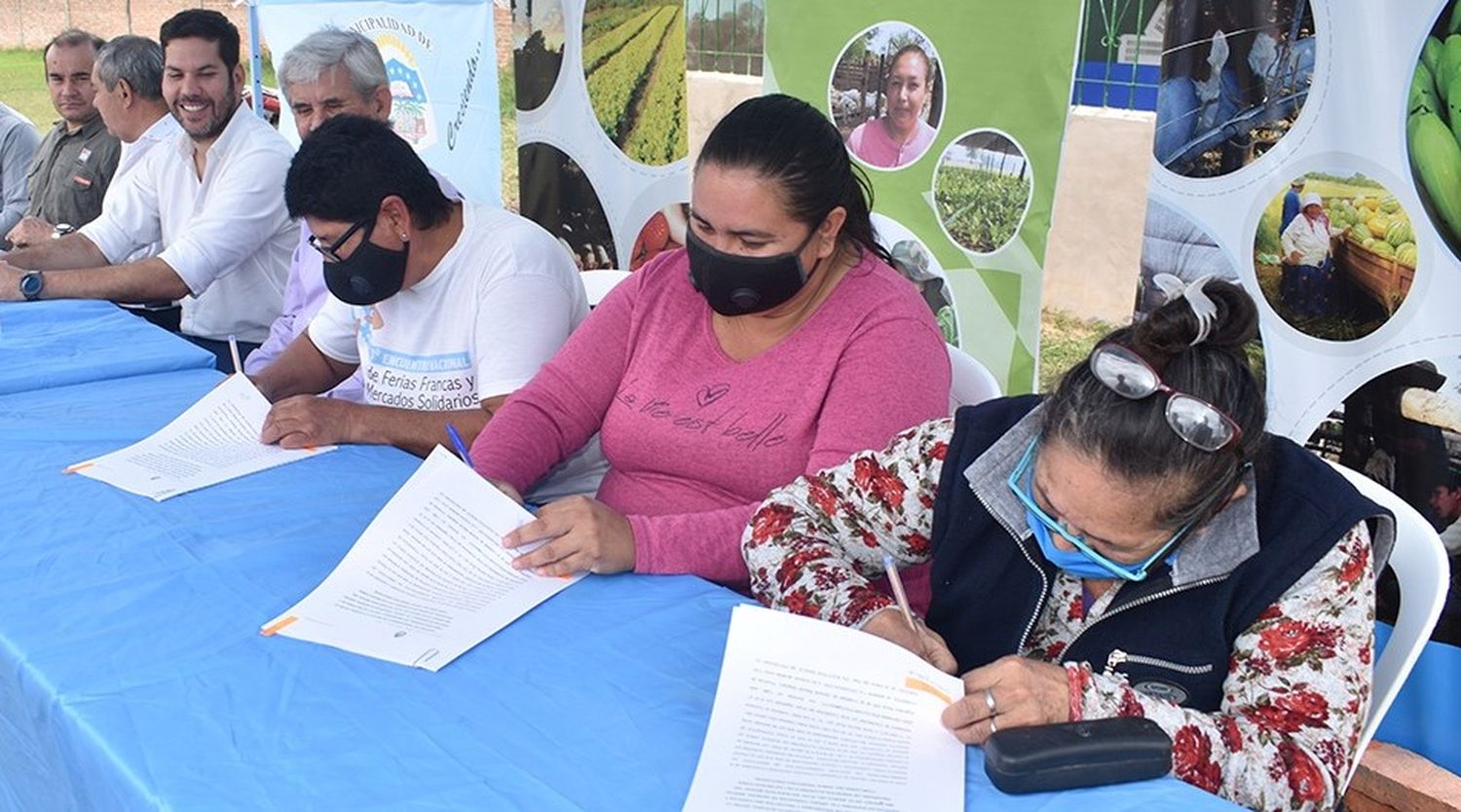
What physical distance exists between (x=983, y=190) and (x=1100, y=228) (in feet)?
3.83

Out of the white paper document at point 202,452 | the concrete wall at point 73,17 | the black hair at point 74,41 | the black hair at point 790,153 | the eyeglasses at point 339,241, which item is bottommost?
the white paper document at point 202,452

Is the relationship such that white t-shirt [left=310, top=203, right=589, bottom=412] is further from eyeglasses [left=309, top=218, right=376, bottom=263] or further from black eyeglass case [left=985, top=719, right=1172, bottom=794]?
black eyeglass case [left=985, top=719, right=1172, bottom=794]

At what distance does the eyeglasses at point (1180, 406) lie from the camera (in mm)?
1232

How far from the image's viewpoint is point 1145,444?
126 centimetres

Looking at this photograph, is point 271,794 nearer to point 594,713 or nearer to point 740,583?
point 594,713

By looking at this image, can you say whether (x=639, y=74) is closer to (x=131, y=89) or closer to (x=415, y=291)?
(x=131, y=89)

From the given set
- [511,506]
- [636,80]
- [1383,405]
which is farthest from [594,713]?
[636,80]

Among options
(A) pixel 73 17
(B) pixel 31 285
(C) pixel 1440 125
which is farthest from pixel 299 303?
(A) pixel 73 17

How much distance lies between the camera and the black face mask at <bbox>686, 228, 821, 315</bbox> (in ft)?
6.14

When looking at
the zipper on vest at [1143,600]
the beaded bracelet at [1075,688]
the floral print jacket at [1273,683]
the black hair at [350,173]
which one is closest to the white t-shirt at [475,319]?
the black hair at [350,173]

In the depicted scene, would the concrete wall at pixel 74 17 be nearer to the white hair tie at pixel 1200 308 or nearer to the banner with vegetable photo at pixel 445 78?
the banner with vegetable photo at pixel 445 78

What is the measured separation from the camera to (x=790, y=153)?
73.5 inches

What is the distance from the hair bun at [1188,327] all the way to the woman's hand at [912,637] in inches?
15.5

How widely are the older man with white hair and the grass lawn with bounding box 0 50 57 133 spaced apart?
31.0 ft
